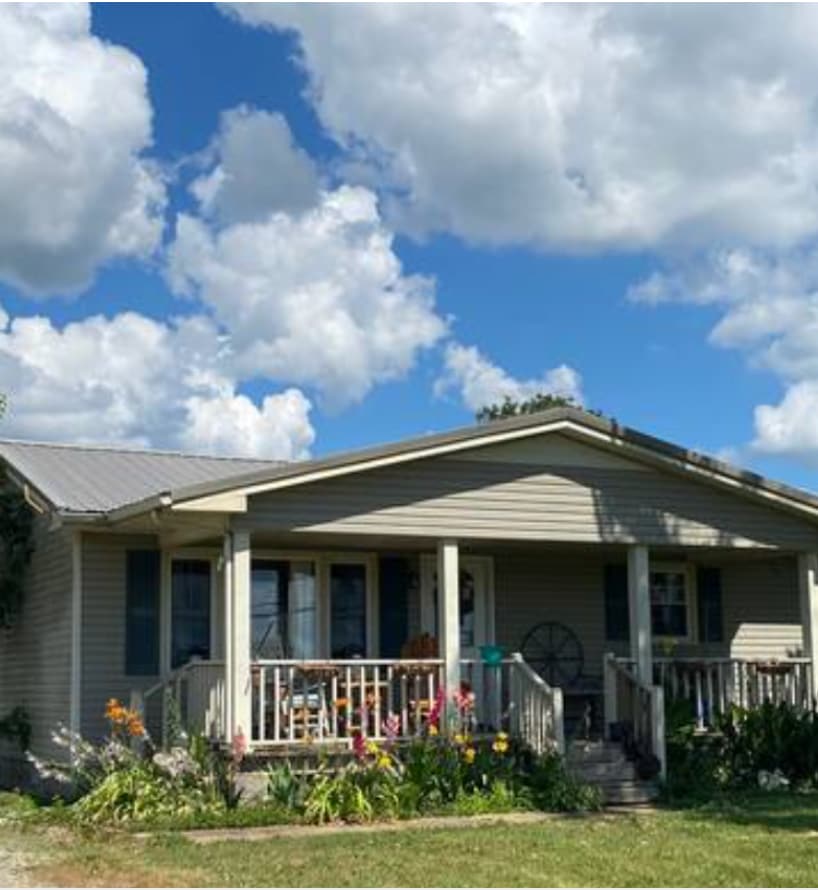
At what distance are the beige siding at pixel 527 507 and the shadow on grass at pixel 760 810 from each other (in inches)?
120

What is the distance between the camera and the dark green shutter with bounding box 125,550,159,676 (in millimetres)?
15680

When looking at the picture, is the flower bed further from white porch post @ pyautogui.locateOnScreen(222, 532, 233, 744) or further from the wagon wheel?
the wagon wheel

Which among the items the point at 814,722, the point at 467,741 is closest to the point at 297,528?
the point at 467,741

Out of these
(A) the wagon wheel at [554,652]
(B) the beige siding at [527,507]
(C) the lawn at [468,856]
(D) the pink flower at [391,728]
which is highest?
(B) the beige siding at [527,507]

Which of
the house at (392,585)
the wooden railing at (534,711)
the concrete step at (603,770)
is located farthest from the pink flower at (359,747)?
the concrete step at (603,770)

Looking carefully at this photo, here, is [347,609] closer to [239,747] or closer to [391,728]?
[391,728]

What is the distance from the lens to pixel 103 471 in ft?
58.4

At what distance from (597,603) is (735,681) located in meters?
2.71

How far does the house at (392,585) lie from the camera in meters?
14.1

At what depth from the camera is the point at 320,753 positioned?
1367 cm

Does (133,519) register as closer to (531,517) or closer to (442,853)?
(531,517)

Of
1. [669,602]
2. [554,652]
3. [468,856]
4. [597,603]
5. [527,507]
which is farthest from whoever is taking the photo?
[669,602]

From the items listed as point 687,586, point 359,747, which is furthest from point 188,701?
point 687,586

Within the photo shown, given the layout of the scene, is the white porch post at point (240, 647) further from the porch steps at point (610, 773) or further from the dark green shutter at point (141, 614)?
the porch steps at point (610, 773)
